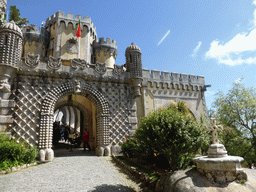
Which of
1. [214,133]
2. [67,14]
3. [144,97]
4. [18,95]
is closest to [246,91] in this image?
[144,97]

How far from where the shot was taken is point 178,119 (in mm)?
7203

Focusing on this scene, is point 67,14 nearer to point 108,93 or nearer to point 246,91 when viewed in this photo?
point 108,93

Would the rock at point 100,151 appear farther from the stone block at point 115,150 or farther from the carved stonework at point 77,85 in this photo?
the carved stonework at point 77,85

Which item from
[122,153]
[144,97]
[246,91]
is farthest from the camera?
[246,91]

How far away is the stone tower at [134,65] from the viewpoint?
14.4 meters

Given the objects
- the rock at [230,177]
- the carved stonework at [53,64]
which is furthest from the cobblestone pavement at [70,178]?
the carved stonework at [53,64]

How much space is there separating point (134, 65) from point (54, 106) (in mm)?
6986

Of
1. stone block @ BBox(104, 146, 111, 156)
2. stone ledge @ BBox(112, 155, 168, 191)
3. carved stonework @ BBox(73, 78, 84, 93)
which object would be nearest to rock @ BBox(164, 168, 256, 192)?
stone ledge @ BBox(112, 155, 168, 191)

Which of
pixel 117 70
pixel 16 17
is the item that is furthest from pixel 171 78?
pixel 16 17

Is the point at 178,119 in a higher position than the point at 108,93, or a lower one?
lower

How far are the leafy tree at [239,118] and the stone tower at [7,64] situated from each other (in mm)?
17911

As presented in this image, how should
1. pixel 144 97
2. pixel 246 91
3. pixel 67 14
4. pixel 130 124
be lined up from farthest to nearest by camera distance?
pixel 67 14 < pixel 246 91 < pixel 144 97 < pixel 130 124

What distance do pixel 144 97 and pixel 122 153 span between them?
6405 millimetres

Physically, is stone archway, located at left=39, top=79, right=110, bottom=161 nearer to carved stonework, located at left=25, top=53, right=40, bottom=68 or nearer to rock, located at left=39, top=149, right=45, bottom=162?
rock, located at left=39, top=149, right=45, bottom=162
